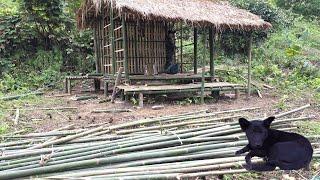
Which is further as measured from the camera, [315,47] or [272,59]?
[315,47]

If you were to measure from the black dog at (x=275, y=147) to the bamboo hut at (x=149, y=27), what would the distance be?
557 cm

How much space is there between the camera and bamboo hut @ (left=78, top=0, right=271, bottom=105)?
8.87 metres

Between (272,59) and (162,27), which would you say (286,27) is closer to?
(272,59)

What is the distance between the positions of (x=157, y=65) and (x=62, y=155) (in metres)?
7.14

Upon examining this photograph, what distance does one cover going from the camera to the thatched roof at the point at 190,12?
8.49 m

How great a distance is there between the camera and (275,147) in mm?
3258

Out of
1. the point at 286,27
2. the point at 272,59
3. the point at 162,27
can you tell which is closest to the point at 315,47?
the point at 286,27

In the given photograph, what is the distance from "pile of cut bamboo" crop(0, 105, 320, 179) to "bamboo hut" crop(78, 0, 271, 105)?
4123 mm

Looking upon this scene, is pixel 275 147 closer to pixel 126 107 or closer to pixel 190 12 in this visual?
pixel 126 107

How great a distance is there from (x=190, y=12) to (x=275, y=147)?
6405 mm

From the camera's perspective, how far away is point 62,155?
4125 mm

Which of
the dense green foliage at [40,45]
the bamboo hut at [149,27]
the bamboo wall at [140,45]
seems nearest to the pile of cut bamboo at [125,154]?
the bamboo hut at [149,27]

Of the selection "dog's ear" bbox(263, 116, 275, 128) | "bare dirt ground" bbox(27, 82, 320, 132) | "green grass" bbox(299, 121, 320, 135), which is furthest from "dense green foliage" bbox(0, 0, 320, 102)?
"dog's ear" bbox(263, 116, 275, 128)

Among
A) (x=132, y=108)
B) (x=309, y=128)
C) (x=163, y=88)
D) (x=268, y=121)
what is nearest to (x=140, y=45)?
(x=163, y=88)
